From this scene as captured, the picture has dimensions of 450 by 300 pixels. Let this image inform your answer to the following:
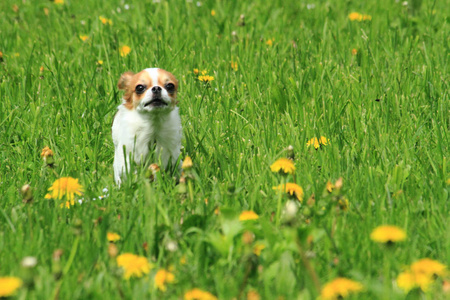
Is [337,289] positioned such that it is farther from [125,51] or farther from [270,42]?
[270,42]

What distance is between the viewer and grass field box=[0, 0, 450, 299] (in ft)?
8.38

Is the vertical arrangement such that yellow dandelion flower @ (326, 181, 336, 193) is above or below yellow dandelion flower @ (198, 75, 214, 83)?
below

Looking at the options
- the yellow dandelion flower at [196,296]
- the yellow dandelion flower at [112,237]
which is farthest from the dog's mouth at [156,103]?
the yellow dandelion flower at [196,296]

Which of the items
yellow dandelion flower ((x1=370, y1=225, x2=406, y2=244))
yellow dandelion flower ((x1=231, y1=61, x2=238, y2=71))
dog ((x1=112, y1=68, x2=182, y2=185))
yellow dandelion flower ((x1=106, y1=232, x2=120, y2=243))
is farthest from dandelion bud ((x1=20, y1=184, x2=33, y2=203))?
yellow dandelion flower ((x1=231, y1=61, x2=238, y2=71))

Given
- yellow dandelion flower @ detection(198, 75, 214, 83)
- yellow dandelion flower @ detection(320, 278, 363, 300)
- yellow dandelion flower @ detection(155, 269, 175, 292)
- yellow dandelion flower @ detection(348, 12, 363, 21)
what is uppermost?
yellow dandelion flower @ detection(348, 12, 363, 21)

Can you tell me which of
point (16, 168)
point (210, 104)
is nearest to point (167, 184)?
point (16, 168)

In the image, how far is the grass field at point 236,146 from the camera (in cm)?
255

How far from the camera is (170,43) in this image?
5.88m

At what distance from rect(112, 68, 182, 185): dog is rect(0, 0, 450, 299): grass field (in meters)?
0.17

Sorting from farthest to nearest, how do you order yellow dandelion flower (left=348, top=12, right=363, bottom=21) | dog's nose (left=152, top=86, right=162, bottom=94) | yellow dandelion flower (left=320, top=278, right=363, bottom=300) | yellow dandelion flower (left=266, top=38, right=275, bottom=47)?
yellow dandelion flower (left=348, top=12, right=363, bottom=21)
yellow dandelion flower (left=266, top=38, right=275, bottom=47)
dog's nose (left=152, top=86, right=162, bottom=94)
yellow dandelion flower (left=320, top=278, right=363, bottom=300)

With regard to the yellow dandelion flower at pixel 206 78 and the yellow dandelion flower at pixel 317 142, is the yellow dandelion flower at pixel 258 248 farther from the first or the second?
the yellow dandelion flower at pixel 206 78

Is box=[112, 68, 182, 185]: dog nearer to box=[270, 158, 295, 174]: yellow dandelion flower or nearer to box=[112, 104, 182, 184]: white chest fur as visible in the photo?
box=[112, 104, 182, 184]: white chest fur

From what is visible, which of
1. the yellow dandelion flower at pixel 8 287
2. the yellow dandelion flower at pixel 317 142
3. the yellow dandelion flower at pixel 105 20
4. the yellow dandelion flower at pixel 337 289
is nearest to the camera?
the yellow dandelion flower at pixel 8 287

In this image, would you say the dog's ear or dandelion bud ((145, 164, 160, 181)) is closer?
dandelion bud ((145, 164, 160, 181))
